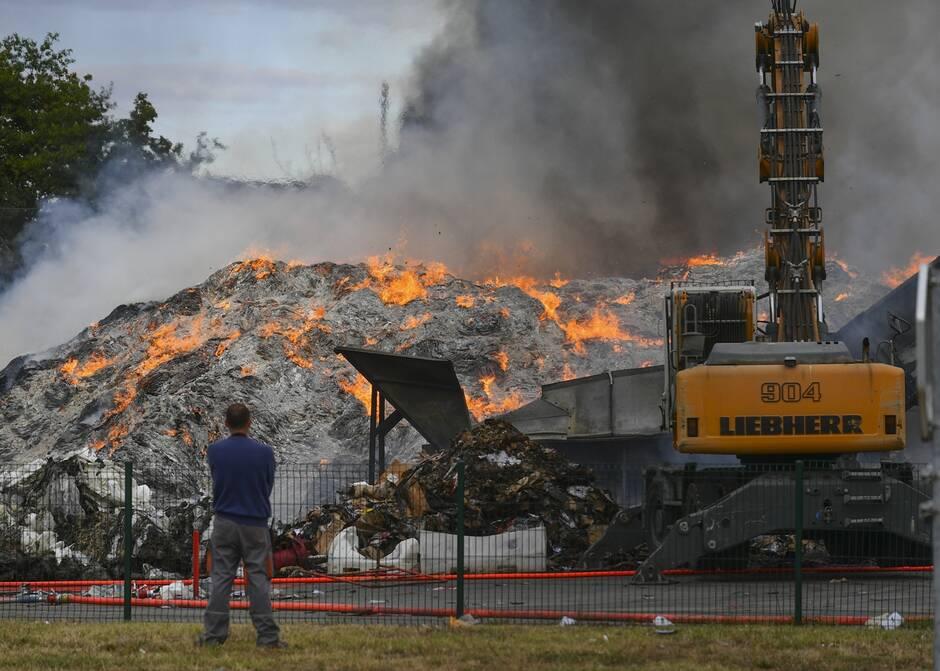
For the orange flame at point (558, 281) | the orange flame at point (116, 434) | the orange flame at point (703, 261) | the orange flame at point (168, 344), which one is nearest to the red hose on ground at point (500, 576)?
the orange flame at point (116, 434)

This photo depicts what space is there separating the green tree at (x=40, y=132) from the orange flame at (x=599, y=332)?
19105 millimetres

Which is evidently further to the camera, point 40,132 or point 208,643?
point 40,132

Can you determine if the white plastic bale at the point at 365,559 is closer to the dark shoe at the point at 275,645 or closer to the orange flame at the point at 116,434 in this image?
the dark shoe at the point at 275,645

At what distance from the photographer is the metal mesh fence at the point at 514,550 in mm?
13328

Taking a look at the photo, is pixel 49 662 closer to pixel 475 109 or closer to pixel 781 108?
pixel 781 108

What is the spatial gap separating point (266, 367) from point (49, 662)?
20.2 m

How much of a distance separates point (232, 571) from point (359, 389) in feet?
64.6

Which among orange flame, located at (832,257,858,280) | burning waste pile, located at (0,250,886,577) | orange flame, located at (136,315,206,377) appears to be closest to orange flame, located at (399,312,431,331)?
burning waste pile, located at (0,250,886,577)

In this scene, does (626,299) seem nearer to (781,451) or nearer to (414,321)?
(414,321)

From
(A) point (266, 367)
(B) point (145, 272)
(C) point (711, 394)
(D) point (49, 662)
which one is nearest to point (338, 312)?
(A) point (266, 367)

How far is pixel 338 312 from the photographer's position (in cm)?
3203

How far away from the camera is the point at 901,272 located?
115ft

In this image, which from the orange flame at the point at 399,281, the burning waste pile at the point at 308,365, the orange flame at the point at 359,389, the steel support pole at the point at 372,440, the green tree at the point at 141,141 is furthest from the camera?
the green tree at the point at 141,141

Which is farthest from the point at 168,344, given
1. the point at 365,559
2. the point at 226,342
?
the point at 365,559
